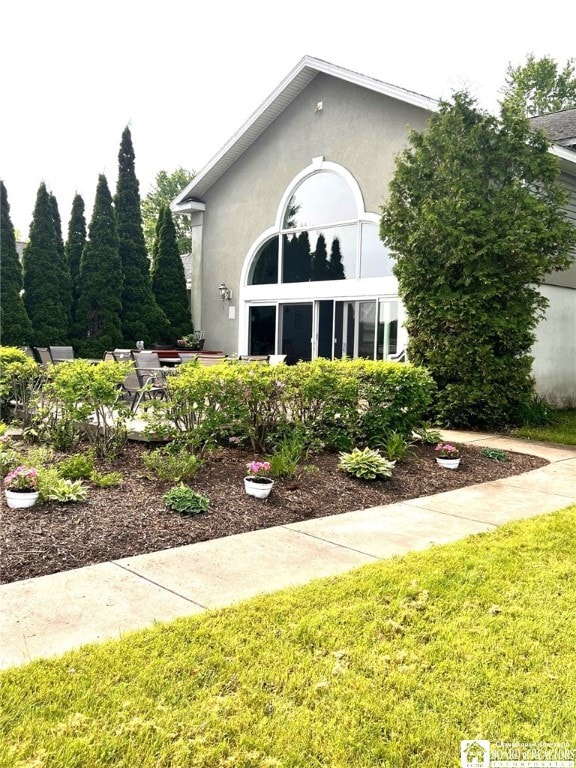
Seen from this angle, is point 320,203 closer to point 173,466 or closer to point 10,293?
point 10,293

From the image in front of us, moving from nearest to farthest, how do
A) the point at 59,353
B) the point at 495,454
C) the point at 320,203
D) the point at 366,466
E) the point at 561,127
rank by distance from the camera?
1. the point at 366,466
2. the point at 495,454
3. the point at 59,353
4. the point at 561,127
5. the point at 320,203

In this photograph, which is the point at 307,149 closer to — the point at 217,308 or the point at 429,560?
the point at 217,308

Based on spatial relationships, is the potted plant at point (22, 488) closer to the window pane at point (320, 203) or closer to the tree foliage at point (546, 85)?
the window pane at point (320, 203)

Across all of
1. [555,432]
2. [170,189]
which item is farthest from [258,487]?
[170,189]

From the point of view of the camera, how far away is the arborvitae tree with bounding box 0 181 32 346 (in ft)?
57.1

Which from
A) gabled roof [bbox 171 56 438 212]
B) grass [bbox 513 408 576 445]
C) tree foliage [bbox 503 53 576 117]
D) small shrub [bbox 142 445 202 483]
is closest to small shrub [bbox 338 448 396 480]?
small shrub [bbox 142 445 202 483]

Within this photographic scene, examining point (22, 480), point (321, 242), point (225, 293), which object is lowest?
point (22, 480)

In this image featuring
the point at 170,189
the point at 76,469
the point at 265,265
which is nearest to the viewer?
the point at 76,469

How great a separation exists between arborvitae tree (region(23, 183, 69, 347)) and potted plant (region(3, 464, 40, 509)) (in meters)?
13.8

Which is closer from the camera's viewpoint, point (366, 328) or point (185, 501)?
point (185, 501)

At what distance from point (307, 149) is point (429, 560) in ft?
45.2

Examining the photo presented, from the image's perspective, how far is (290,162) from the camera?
16.4m

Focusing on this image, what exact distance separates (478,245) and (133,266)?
12484mm

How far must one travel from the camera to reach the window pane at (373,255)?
566 inches
